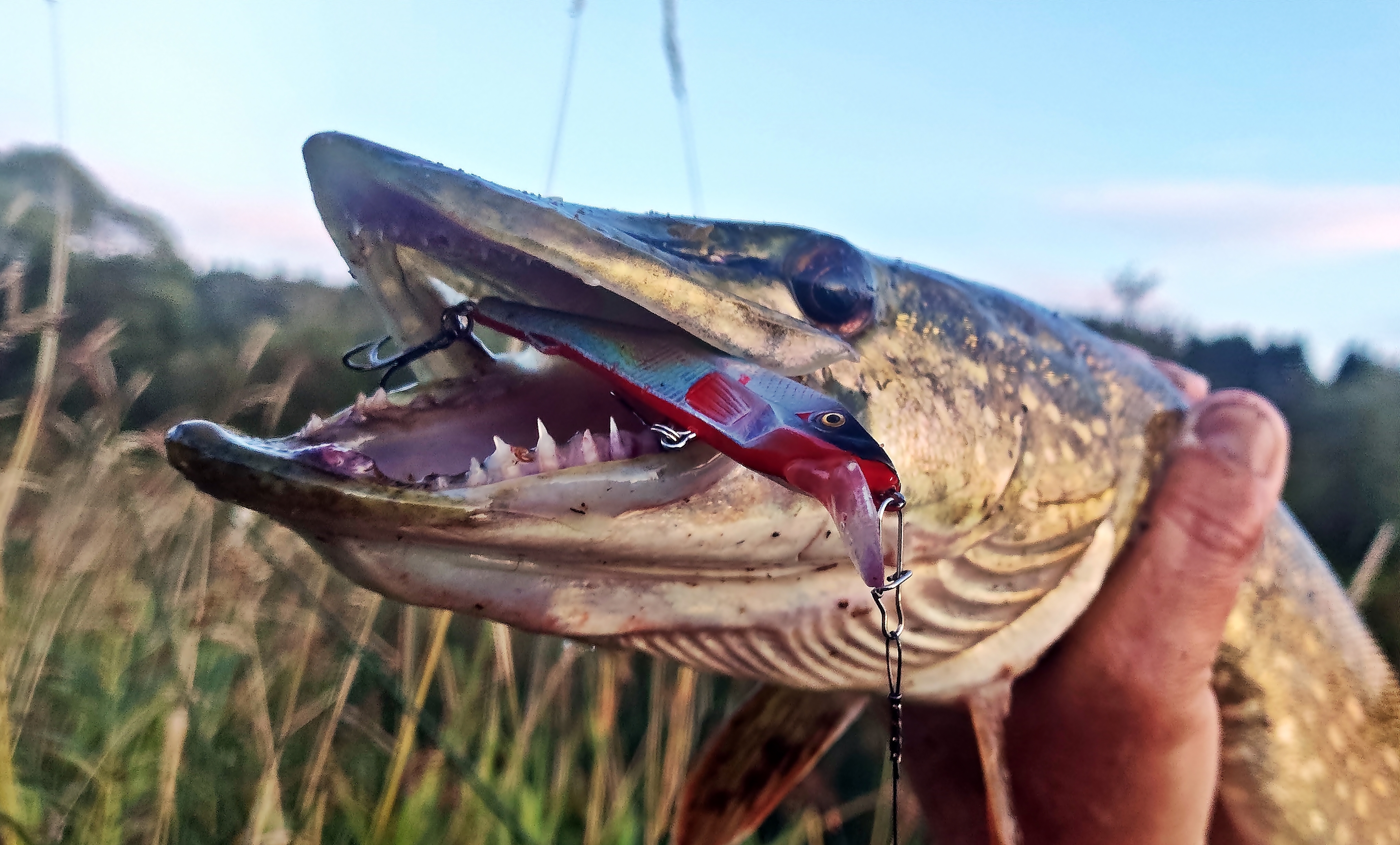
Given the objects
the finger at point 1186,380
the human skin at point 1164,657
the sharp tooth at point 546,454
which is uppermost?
the finger at point 1186,380

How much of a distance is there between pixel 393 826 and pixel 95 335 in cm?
96

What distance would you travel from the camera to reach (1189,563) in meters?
0.97

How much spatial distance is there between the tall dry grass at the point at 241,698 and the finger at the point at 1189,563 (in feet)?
2.56

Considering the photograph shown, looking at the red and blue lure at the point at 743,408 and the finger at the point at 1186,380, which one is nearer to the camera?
the red and blue lure at the point at 743,408

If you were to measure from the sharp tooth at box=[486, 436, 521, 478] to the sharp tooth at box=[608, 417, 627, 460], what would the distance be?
7 cm

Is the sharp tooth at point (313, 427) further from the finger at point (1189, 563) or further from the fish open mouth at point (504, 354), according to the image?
the finger at point (1189, 563)

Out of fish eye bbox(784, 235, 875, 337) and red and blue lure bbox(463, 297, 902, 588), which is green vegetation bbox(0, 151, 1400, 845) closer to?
red and blue lure bbox(463, 297, 902, 588)

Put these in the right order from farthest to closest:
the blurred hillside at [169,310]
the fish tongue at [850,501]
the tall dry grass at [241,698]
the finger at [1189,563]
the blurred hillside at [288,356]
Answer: the blurred hillside at [169,310]
the blurred hillside at [288,356]
the tall dry grass at [241,698]
the finger at [1189,563]
the fish tongue at [850,501]

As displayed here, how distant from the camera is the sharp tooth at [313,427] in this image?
563 mm

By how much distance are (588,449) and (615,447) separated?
22 mm

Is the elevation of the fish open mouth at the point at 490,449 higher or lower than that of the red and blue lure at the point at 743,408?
lower

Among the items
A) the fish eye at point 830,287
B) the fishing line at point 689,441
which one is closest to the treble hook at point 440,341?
the fishing line at point 689,441

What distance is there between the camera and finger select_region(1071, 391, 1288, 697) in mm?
971

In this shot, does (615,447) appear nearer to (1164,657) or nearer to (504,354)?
(504,354)
